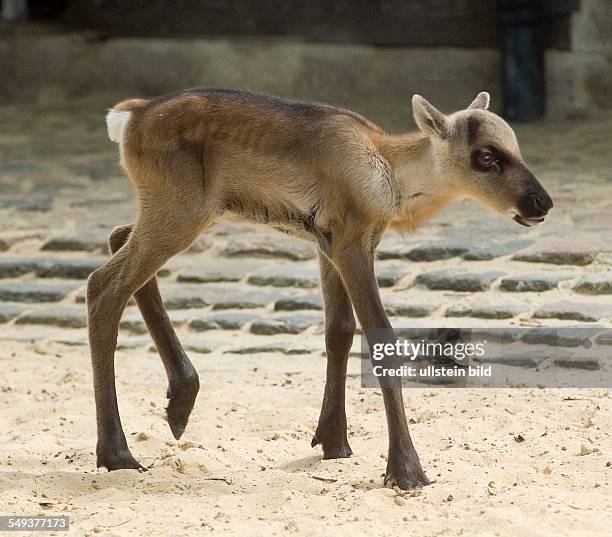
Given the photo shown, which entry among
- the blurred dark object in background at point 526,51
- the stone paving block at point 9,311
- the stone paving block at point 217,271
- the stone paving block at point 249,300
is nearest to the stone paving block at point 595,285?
the stone paving block at point 249,300

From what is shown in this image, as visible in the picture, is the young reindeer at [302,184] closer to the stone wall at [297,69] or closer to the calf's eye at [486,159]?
the calf's eye at [486,159]

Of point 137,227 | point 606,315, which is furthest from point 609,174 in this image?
point 137,227

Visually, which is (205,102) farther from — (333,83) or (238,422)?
(333,83)

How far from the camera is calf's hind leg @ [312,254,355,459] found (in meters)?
5.10

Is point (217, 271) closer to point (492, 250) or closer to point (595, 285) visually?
point (492, 250)

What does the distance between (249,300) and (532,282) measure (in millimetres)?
1701

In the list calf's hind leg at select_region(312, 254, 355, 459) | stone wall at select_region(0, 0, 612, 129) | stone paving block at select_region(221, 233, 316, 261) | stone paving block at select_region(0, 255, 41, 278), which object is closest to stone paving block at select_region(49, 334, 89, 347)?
stone paving block at select_region(0, 255, 41, 278)

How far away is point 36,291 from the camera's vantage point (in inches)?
307

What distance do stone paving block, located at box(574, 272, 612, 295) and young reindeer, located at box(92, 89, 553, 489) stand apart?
6.58ft

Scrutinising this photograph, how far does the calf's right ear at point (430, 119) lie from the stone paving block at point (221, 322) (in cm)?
245

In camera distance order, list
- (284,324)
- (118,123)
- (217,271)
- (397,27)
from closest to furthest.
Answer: (118,123) → (284,324) → (217,271) → (397,27)

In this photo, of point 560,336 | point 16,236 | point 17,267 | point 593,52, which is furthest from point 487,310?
point 593,52

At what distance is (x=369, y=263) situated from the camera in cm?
487

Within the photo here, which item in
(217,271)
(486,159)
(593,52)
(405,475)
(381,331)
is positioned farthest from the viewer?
(593,52)
